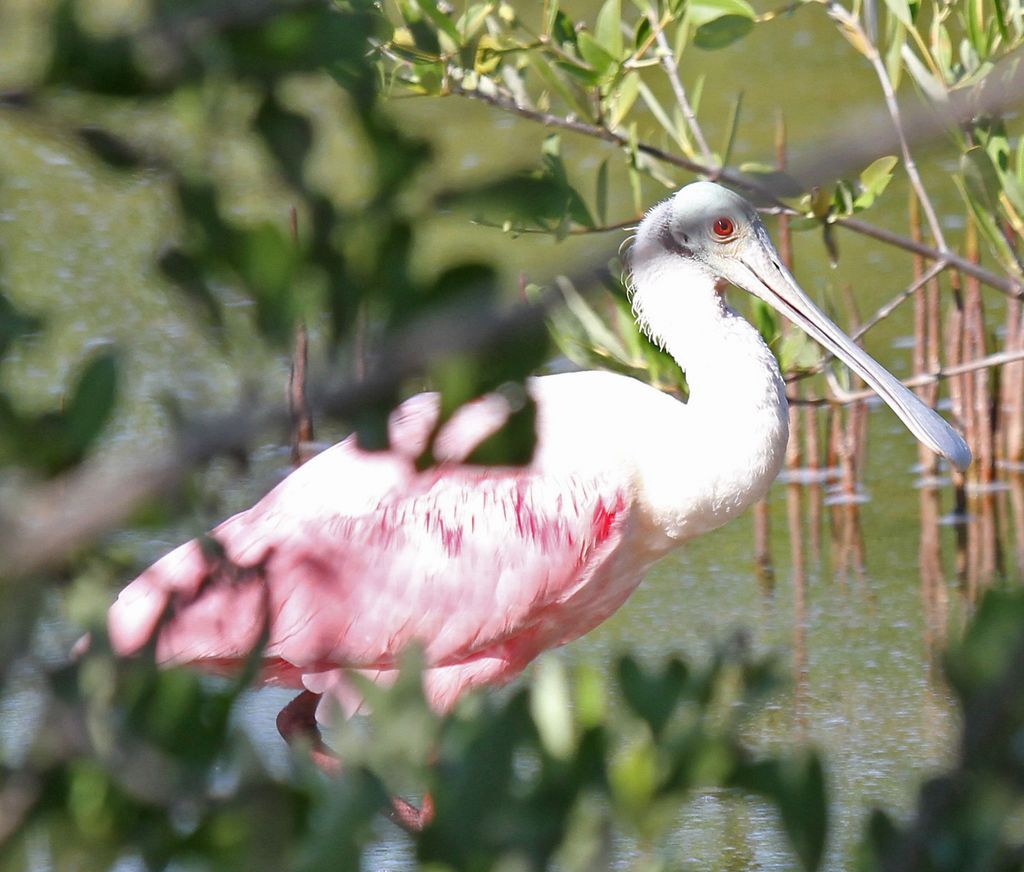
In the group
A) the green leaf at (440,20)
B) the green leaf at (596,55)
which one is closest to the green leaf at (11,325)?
the green leaf at (440,20)

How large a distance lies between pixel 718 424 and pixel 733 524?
195cm

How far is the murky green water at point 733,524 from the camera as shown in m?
1.25

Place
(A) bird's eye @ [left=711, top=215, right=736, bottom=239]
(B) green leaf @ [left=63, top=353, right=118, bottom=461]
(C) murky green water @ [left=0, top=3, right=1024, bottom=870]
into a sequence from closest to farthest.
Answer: (B) green leaf @ [left=63, top=353, right=118, bottom=461], (C) murky green water @ [left=0, top=3, right=1024, bottom=870], (A) bird's eye @ [left=711, top=215, right=736, bottom=239]

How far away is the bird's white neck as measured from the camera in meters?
3.57

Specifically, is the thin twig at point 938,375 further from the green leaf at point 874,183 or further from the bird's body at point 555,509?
the green leaf at point 874,183

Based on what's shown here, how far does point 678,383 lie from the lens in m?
4.09

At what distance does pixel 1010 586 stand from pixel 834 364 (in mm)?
2927

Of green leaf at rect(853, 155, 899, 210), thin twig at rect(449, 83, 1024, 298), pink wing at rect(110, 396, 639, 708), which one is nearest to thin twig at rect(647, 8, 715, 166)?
thin twig at rect(449, 83, 1024, 298)

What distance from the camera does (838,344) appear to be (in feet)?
12.2

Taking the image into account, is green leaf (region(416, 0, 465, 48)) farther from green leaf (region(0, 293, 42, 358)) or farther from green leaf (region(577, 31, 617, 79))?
green leaf (region(0, 293, 42, 358))

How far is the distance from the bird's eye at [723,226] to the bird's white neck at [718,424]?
103 mm

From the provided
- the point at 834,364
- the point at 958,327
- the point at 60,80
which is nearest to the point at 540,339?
the point at 60,80

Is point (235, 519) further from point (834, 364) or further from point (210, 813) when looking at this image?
point (210, 813)

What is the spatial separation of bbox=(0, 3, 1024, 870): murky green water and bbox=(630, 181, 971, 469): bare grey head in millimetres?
340
